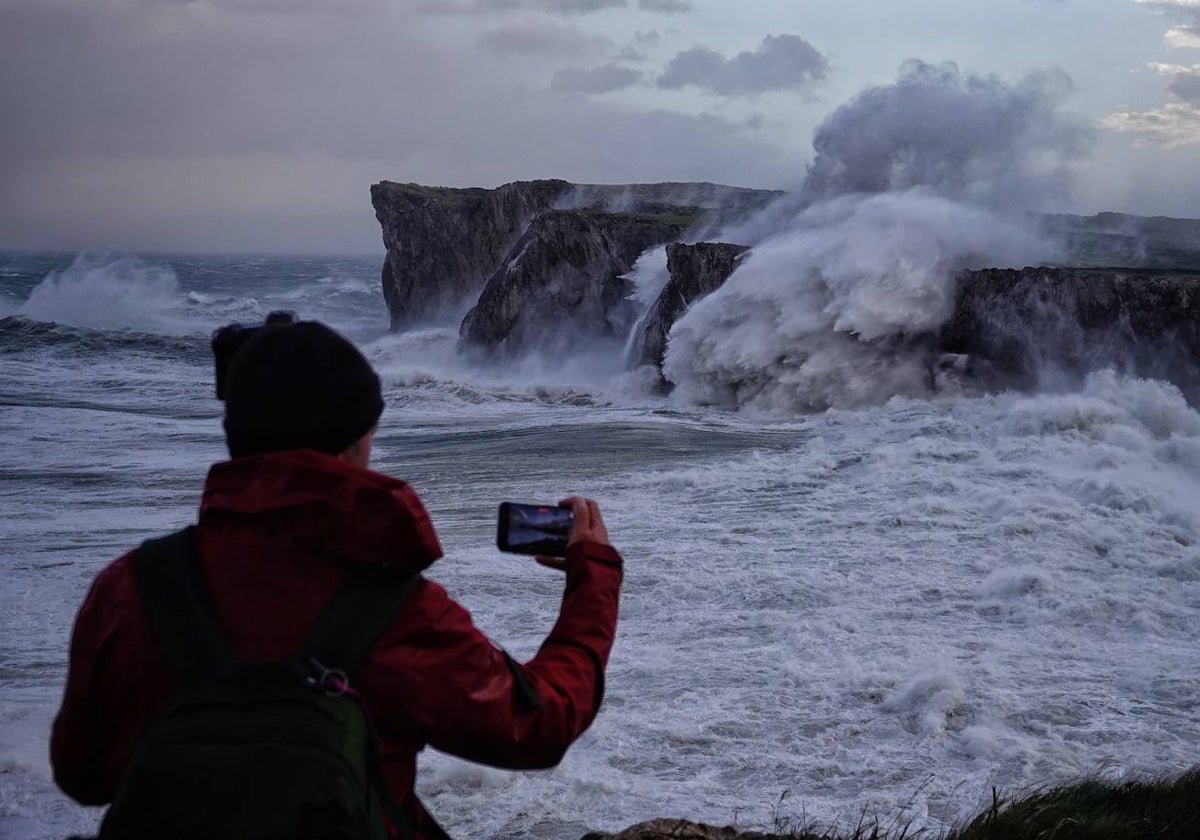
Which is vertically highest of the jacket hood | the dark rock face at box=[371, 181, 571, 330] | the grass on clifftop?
the dark rock face at box=[371, 181, 571, 330]

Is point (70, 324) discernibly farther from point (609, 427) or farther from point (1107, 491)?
point (1107, 491)

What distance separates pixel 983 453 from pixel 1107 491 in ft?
7.34

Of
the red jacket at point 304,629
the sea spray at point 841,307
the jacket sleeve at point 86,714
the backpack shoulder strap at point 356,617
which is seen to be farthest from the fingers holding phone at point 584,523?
the sea spray at point 841,307

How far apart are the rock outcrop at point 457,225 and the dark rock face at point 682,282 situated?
9.71 m

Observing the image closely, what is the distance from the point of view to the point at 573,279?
2766 centimetres

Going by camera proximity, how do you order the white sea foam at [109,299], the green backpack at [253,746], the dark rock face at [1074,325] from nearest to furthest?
the green backpack at [253,746]
the dark rock face at [1074,325]
the white sea foam at [109,299]

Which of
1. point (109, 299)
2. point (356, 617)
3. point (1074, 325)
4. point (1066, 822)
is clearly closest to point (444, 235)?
point (109, 299)

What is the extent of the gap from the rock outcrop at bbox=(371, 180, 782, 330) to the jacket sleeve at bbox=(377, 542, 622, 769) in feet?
103

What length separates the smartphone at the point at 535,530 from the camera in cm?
206

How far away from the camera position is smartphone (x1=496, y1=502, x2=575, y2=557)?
2.06 metres

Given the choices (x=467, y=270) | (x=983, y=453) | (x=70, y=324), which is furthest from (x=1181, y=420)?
(x=70, y=324)

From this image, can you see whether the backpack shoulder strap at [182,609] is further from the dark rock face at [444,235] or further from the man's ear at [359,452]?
the dark rock face at [444,235]

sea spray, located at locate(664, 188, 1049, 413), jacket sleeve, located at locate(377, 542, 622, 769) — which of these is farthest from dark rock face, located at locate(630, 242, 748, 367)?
jacket sleeve, located at locate(377, 542, 622, 769)

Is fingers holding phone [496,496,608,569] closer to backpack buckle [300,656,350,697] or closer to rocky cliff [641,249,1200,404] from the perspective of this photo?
backpack buckle [300,656,350,697]
